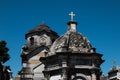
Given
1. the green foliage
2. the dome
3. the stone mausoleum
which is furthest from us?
the green foliage

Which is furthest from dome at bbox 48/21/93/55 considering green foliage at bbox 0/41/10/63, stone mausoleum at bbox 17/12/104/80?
green foliage at bbox 0/41/10/63

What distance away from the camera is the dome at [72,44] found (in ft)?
79.0

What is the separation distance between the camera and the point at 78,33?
2584 cm

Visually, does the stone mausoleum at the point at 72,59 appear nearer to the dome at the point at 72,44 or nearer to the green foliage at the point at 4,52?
the dome at the point at 72,44

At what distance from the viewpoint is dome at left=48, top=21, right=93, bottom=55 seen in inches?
948

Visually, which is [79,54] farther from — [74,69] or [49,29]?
[49,29]

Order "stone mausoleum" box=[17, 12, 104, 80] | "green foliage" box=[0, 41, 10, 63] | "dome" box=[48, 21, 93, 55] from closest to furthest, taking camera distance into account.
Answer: "stone mausoleum" box=[17, 12, 104, 80] < "dome" box=[48, 21, 93, 55] < "green foliage" box=[0, 41, 10, 63]

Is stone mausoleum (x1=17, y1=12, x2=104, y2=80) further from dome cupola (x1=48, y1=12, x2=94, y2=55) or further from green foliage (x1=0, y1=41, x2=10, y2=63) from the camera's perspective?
green foliage (x1=0, y1=41, x2=10, y2=63)

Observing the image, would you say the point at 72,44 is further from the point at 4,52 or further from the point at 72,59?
the point at 4,52

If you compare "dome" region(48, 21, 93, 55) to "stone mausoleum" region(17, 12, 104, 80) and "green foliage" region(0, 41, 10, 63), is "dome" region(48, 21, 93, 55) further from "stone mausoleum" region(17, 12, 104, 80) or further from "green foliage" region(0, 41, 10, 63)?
"green foliage" region(0, 41, 10, 63)

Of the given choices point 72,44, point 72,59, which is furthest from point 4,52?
point 72,59

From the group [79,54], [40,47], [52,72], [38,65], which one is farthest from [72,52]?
[40,47]

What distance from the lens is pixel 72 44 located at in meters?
24.5

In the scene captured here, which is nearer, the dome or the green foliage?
the dome
